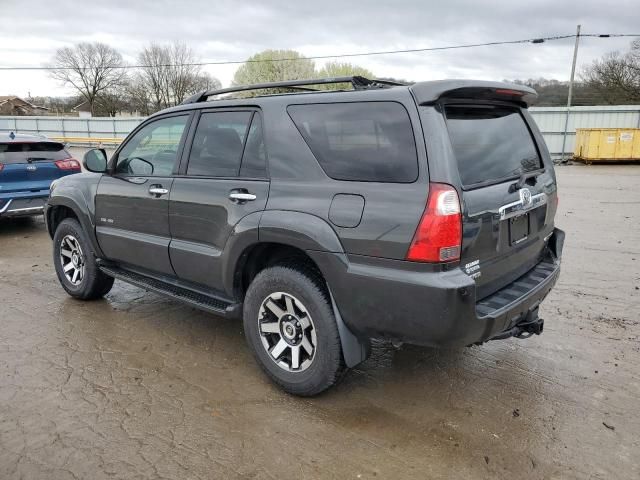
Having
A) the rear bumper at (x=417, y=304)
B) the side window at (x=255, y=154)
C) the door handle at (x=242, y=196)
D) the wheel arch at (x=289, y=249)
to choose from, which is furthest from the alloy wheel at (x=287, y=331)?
the side window at (x=255, y=154)

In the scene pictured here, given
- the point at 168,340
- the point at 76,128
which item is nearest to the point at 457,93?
the point at 168,340

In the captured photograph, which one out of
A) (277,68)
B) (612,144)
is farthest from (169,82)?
(612,144)

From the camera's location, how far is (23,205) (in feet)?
25.7

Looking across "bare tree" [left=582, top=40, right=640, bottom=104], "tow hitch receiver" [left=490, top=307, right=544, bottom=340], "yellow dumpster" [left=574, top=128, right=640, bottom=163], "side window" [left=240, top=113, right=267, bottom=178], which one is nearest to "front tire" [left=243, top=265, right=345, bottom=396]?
"side window" [left=240, top=113, right=267, bottom=178]

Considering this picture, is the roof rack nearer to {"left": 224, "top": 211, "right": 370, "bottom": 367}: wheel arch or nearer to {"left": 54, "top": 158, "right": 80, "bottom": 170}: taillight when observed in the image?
{"left": 224, "top": 211, "right": 370, "bottom": 367}: wheel arch

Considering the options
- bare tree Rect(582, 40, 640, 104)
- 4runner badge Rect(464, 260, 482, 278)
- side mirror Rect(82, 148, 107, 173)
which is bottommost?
4runner badge Rect(464, 260, 482, 278)

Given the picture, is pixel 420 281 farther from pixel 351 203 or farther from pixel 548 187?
pixel 548 187

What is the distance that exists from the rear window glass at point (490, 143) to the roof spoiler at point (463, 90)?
9 cm

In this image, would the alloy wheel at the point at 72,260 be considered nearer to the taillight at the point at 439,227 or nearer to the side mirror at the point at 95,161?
the side mirror at the point at 95,161

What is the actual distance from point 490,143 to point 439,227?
873 mm

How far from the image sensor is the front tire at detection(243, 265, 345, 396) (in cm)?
298

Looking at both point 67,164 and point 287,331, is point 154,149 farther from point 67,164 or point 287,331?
A: point 67,164

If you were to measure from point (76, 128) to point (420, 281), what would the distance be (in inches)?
1441

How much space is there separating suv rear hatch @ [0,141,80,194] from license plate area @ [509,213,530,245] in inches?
296
